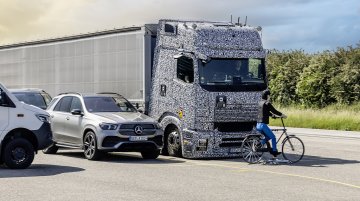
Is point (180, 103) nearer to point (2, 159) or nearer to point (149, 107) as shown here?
point (149, 107)

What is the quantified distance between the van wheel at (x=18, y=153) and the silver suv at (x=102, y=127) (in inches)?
86.0

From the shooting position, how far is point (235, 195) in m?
11.2

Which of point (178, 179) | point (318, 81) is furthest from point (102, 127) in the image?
point (318, 81)

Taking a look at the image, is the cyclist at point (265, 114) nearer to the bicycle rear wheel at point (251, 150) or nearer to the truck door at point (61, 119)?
the bicycle rear wheel at point (251, 150)

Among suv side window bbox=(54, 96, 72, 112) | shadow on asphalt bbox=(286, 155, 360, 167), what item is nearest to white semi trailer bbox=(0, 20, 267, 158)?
suv side window bbox=(54, 96, 72, 112)

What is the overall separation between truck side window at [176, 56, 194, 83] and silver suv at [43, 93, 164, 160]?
130 cm

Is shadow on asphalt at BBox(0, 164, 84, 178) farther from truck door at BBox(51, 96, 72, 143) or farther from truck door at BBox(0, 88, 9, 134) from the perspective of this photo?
truck door at BBox(51, 96, 72, 143)

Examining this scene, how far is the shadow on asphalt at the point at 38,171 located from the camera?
551 inches

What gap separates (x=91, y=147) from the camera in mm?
17219

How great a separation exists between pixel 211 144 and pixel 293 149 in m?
1.93

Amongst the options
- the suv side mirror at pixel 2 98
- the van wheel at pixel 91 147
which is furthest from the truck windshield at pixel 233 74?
the suv side mirror at pixel 2 98

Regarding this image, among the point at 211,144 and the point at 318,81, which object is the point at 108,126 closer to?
the point at 211,144

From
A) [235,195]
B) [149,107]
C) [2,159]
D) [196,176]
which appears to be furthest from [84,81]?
[235,195]

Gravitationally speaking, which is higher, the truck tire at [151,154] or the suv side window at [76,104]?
the suv side window at [76,104]
